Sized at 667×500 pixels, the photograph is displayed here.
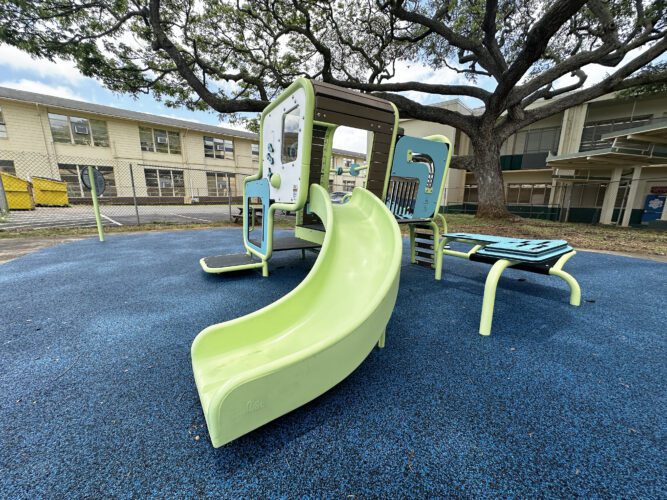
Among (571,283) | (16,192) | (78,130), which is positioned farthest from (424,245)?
(78,130)

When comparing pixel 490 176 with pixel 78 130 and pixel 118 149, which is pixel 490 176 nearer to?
pixel 118 149

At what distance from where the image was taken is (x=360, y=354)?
1241mm

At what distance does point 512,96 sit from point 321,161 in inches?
342

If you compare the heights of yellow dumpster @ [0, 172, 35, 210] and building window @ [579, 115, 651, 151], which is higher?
building window @ [579, 115, 651, 151]

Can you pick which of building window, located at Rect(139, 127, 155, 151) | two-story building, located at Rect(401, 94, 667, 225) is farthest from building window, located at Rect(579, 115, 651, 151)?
building window, located at Rect(139, 127, 155, 151)

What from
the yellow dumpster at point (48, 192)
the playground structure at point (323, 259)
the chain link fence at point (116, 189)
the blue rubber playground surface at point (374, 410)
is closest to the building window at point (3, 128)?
the chain link fence at point (116, 189)

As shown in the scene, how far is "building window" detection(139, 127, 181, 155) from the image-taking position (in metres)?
16.1

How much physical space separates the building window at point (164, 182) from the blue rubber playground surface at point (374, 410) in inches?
645

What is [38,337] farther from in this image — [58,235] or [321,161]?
[58,235]

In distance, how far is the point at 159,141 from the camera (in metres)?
16.6

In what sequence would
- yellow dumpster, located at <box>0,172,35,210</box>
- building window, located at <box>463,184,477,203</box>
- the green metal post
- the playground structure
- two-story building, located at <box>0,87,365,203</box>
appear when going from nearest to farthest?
1. the playground structure
2. the green metal post
3. yellow dumpster, located at <box>0,172,35,210</box>
4. two-story building, located at <box>0,87,365,203</box>
5. building window, located at <box>463,184,477,203</box>

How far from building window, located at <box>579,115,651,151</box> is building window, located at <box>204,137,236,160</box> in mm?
20387

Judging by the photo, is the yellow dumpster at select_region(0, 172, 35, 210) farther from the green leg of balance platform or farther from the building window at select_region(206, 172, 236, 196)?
the green leg of balance platform

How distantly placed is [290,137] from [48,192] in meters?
15.5
